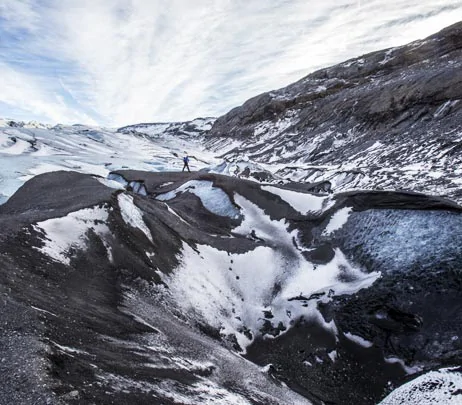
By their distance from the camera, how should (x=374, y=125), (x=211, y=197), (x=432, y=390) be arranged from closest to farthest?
(x=432, y=390)
(x=211, y=197)
(x=374, y=125)

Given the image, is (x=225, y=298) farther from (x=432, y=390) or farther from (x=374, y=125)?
(x=374, y=125)

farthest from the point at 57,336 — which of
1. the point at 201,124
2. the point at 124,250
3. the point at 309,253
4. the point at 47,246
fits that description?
the point at 201,124

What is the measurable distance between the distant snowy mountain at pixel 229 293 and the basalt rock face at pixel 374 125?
4.73m

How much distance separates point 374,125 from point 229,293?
4345 centimetres

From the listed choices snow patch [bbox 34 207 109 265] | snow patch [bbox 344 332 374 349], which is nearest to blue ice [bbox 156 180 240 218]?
snow patch [bbox 34 207 109 265]

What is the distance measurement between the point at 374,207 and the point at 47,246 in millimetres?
13622

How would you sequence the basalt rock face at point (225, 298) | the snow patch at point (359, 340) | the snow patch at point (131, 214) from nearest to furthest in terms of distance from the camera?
the basalt rock face at point (225, 298) → the snow patch at point (359, 340) → the snow patch at point (131, 214)

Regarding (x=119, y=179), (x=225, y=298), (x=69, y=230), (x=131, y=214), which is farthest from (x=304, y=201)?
(x=119, y=179)

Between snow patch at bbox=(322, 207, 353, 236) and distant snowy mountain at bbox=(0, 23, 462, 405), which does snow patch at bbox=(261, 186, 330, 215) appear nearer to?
distant snowy mountain at bbox=(0, 23, 462, 405)

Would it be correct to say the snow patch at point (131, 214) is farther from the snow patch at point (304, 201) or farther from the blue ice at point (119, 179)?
the blue ice at point (119, 179)

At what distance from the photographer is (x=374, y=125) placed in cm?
5147

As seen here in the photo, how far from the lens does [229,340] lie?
542 inches

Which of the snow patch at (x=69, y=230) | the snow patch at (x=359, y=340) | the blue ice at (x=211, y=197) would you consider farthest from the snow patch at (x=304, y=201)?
the snow patch at (x=69, y=230)

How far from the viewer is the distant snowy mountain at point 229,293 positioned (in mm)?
7391
